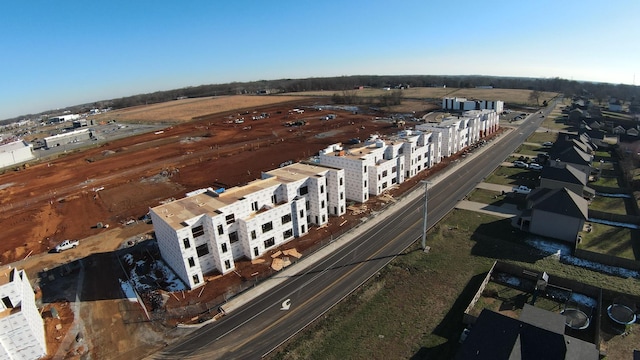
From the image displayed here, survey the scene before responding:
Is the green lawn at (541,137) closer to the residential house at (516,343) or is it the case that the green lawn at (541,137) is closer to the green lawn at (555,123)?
the green lawn at (555,123)

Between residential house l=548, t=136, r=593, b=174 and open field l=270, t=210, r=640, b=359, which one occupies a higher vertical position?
residential house l=548, t=136, r=593, b=174

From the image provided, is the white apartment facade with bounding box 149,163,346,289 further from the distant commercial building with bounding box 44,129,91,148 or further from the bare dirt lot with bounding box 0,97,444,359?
the distant commercial building with bounding box 44,129,91,148

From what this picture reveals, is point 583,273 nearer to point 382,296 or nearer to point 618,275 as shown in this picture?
point 618,275

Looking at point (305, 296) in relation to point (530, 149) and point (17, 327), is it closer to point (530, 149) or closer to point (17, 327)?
point (17, 327)

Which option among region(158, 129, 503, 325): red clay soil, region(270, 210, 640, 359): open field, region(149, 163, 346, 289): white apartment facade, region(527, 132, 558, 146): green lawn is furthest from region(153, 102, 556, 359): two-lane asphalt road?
region(527, 132, 558, 146): green lawn

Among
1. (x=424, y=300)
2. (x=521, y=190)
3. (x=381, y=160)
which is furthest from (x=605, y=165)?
(x=424, y=300)
